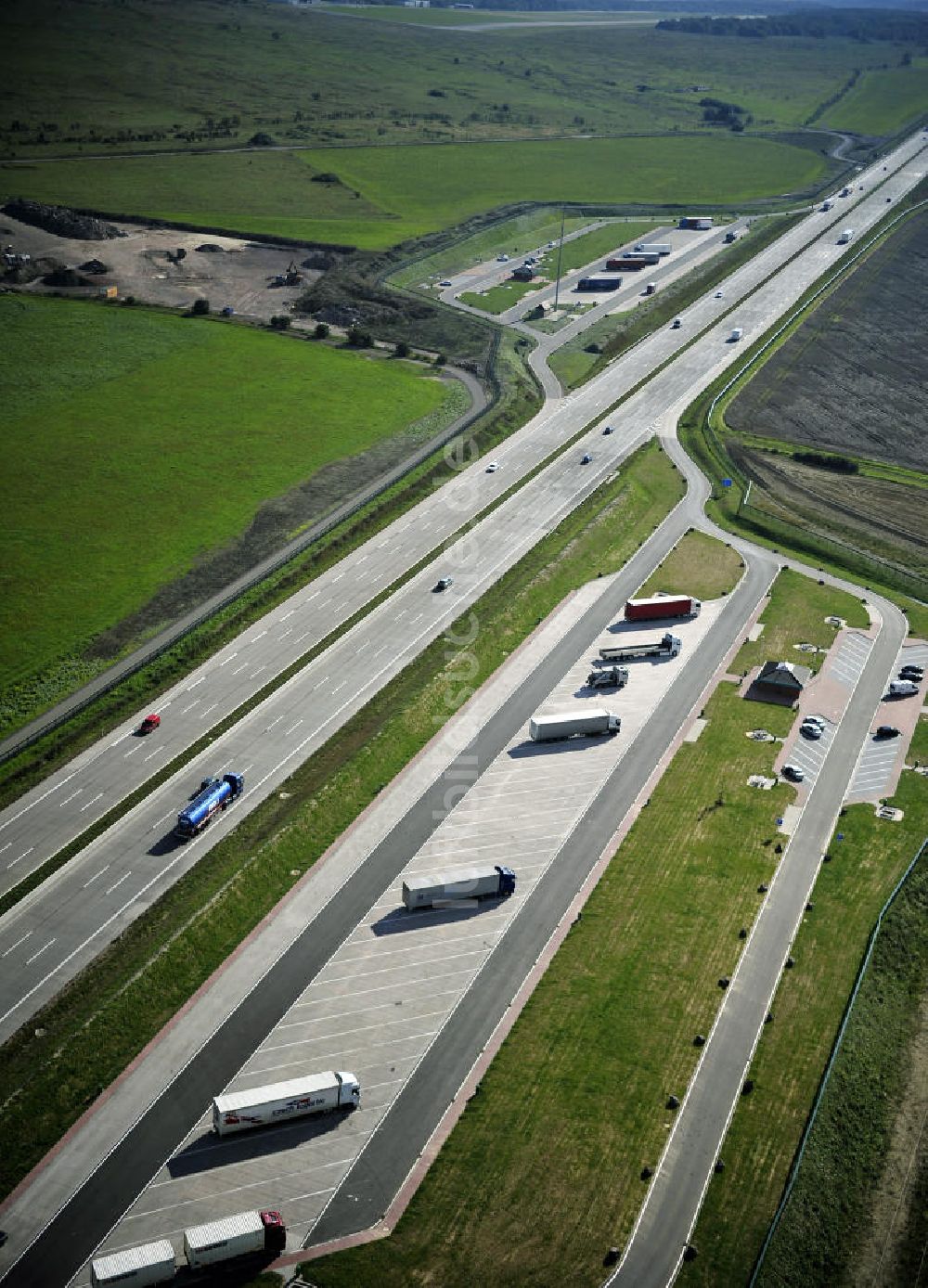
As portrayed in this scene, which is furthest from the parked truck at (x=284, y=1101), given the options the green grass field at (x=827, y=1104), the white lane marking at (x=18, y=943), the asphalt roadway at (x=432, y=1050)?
the green grass field at (x=827, y=1104)

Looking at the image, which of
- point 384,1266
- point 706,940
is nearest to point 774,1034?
point 706,940

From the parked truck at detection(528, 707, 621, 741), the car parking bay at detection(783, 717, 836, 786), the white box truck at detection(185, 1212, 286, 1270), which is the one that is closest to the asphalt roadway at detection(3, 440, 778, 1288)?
the white box truck at detection(185, 1212, 286, 1270)

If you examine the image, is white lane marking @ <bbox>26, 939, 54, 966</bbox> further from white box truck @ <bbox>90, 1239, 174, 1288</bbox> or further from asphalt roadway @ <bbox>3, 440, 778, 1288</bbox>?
white box truck @ <bbox>90, 1239, 174, 1288</bbox>

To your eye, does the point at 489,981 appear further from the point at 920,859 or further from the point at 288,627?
the point at 288,627

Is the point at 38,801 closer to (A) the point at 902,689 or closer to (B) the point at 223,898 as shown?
(B) the point at 223,898

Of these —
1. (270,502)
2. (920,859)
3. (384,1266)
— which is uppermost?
(270,502)

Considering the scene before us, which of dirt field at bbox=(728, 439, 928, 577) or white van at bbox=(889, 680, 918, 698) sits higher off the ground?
dirt field at bbox=(728, 439, 928, 577)

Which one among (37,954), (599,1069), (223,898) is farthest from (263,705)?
(599,1069)
